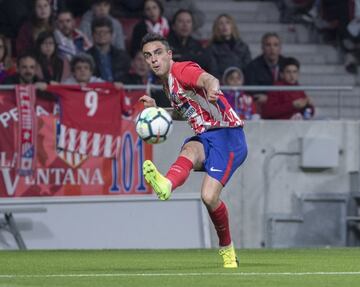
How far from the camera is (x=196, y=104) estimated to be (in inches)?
510

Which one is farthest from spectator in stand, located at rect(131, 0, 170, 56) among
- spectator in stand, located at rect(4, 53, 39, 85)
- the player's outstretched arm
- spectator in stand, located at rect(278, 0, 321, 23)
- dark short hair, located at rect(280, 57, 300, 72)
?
the player's outstretched arm

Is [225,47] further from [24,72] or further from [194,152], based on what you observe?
[194,152]

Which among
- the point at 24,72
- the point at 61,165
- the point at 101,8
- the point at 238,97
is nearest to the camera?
the point at 61,165

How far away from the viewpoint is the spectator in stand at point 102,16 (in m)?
20.3

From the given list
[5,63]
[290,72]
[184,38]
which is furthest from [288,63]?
[5,63]

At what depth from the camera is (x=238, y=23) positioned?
23.0 m

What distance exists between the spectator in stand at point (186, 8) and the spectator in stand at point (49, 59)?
99.3 inches

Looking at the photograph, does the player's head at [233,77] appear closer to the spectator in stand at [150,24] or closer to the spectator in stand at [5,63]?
the spectator in stand at [150,24]

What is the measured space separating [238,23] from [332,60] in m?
1.64

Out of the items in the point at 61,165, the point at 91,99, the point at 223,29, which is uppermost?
the point at 223,29

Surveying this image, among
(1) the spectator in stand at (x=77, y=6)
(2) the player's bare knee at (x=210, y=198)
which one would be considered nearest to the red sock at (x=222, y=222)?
(2) the player's bare knee at (x=210, y=198)

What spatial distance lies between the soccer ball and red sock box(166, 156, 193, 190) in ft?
0.92

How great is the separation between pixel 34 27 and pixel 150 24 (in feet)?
5.67

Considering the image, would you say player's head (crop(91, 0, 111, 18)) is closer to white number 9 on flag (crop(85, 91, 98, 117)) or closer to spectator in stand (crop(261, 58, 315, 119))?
white number 9 on flag (crop(85, 91, 98, 117))
